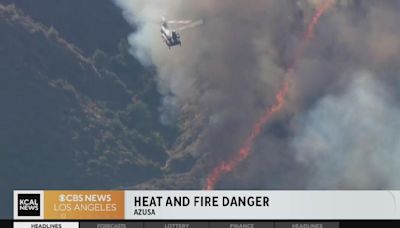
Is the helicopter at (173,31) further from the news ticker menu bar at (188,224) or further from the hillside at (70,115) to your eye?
the news ticker menu bar at (188,224)

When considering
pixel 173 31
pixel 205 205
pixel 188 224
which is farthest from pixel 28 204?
pixel 173 31

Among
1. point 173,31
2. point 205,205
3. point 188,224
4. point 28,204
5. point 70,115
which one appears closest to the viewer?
point 188,224

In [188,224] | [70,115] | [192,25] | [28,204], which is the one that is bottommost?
[188,224]

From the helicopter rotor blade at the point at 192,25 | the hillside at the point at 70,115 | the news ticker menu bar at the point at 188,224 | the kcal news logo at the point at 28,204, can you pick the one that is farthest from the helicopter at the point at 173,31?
the news ticker menu bar at the point at 188,224

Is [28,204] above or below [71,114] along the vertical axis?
below

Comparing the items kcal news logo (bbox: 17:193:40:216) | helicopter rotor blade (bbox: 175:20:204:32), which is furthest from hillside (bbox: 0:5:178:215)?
kcal news logo (bbox: 17:193:40:216)

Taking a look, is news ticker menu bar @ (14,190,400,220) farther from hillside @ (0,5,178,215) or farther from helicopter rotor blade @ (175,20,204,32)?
helicopter rotor blade @ (175,20,204,32)

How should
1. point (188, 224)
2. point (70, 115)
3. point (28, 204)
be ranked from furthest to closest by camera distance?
point (70, 115) → point (28, 204) → point (188, 224)

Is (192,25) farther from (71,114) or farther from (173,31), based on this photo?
(71,114)

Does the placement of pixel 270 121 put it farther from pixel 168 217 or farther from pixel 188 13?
pixel 168 217
